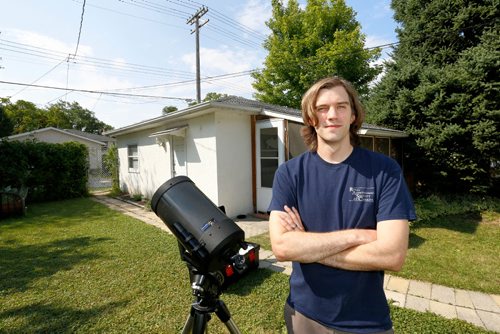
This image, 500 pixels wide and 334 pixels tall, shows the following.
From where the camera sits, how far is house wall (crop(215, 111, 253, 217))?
648 cm

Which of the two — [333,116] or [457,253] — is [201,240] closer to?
[333,116]

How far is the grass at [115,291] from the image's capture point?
2.62 metres

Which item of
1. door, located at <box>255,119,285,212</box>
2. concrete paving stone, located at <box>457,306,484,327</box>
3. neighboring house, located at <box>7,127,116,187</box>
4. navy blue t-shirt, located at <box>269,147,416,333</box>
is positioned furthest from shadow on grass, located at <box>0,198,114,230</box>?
concrete paving stone, located at <box>457,306,484,327</box>

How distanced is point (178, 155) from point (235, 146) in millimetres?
2214

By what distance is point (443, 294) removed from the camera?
3111 millimetres

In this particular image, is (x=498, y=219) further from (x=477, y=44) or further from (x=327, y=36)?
(x=327, y=36)

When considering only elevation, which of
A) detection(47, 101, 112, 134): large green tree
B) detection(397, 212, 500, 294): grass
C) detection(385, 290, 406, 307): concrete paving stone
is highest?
detection(47, 101, 112, 134): large green tree

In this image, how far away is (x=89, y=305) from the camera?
3.01 m

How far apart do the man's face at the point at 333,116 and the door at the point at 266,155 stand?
5.04m

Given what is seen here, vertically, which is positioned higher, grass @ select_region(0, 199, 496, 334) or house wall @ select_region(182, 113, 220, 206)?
house wall @ select_region(182, 113, 220, 206)

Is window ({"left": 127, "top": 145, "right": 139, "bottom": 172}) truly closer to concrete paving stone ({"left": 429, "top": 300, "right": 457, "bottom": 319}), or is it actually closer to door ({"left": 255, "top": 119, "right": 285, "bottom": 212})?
door ({"left": 255, "top": 119, "right": 285, "bottom": 212})

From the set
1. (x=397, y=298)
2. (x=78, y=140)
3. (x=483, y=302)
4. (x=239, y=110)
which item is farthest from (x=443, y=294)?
(x=78, y=140)

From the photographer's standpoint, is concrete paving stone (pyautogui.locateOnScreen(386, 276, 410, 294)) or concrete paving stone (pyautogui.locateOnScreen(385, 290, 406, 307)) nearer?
concrete paving stone (pyautogui.locateOnScreen(385, 290, 406, 307))

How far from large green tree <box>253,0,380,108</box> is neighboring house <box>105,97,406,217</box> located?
330 inches
